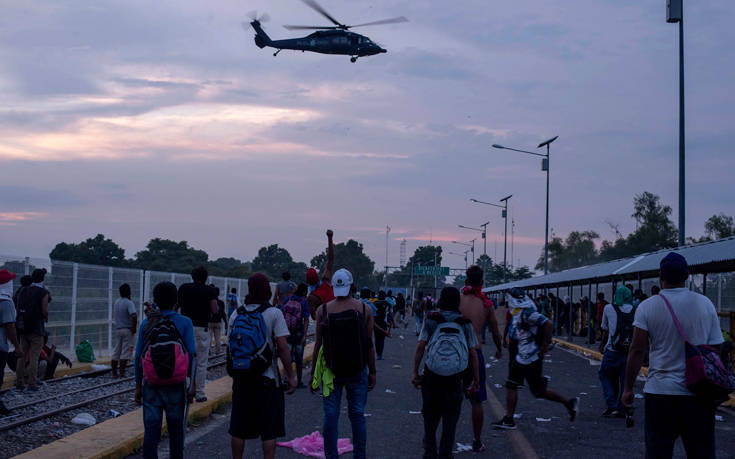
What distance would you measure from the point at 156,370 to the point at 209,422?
15.0ft

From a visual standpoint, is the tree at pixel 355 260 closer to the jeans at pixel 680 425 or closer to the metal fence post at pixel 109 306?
the metal fence post at pixel 109 306

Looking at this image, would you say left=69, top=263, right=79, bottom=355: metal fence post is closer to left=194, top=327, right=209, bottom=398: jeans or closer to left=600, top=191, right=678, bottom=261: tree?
left=194, top=327, right=209, bottom=398: jeans

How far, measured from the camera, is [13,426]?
10047mm

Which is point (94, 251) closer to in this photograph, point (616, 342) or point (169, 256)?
point (169, 256)

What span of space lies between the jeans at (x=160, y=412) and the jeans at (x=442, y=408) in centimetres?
209

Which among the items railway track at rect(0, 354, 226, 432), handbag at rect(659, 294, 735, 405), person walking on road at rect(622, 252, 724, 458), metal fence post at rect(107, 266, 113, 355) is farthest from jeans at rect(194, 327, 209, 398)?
metal fence post at rect(107, 266, 113, 355)

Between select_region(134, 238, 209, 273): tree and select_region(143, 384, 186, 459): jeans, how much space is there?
8462 centimetres

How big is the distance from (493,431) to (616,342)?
7.95 feet

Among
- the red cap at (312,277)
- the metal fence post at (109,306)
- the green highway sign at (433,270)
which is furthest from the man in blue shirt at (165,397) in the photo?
the green highway sign at (433,270)

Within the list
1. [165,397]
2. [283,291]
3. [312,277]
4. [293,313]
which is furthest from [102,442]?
[283,291]

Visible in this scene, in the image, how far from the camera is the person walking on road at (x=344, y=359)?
6898mm

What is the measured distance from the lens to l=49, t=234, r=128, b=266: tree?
87400 mm

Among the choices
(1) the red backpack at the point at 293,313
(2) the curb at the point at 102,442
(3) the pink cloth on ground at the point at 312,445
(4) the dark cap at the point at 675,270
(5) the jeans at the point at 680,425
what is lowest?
(3) the pink cloth on ground at the point at 312,445

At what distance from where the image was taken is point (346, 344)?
6902mm
